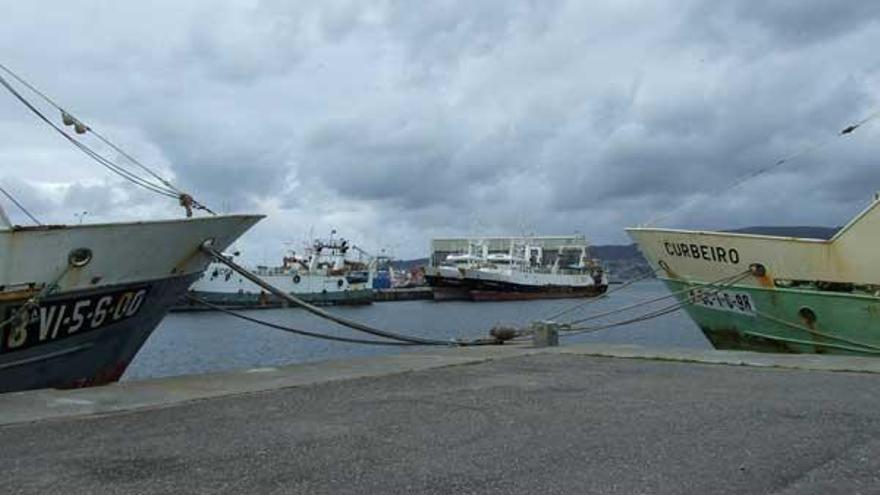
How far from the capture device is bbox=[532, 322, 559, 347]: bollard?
12711mm

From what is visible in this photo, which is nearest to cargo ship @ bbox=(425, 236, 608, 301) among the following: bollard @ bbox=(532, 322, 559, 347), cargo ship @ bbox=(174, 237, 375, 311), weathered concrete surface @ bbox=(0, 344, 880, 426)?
cargo ship @ bbox=(174, 237, 375, 311)

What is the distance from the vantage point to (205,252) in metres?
11.6

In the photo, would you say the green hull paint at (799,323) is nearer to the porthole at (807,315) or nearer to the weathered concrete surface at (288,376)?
the porthole at (807,315)

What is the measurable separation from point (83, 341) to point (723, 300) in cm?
1056

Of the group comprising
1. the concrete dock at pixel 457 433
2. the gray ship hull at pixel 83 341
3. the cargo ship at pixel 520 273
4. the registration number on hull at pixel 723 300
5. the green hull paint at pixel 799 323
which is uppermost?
the cargo ship at pixel 520 273

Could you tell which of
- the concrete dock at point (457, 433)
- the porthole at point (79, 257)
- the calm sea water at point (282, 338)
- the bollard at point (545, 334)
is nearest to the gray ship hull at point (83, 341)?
the porthole at point (79, 257)

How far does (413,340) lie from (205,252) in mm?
3611

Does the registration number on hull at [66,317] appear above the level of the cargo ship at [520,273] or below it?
below

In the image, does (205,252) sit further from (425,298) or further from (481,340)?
(425,298)

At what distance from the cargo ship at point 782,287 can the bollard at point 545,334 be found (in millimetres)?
4065

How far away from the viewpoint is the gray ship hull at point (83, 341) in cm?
970

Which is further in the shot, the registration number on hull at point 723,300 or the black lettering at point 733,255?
the registration number on hull at point 723,300

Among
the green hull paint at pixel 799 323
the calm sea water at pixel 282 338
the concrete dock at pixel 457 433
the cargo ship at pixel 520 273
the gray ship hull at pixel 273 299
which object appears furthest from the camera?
the cargo ship at pixel 520 273

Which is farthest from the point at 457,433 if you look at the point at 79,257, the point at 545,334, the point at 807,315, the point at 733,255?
the point at 733,255
